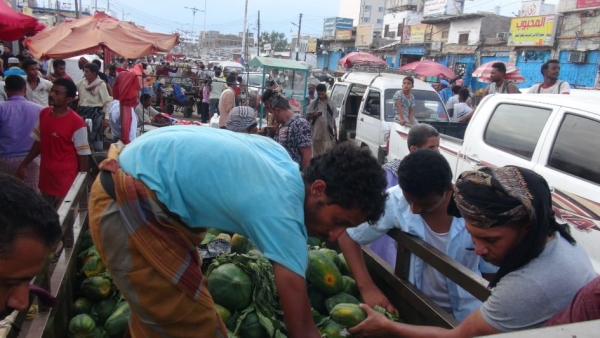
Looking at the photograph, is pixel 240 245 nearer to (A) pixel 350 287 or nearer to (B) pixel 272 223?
(A) pixel 350 287

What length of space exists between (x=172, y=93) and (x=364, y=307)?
16508 mm

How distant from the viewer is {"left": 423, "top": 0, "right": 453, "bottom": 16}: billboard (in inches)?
1465

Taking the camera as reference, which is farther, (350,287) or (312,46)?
(312,46)

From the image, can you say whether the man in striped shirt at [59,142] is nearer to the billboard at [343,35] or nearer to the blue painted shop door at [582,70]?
the blue painted shop door at [582,70]

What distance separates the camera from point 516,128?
5480 millimetres

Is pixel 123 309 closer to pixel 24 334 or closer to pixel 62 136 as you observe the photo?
pixel 24 334

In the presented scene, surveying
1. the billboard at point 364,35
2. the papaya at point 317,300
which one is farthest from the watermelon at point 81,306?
the billboard at point 364,35

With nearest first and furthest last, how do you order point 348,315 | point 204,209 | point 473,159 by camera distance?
point 204,209 → point 348,315 → point 473,159

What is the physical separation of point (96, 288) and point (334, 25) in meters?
57.8

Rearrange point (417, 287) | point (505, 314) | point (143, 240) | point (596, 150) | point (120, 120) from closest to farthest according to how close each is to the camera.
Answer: point (505, 314), point (143, 240), point (417, 287), point (596, 150), point (120, 120)

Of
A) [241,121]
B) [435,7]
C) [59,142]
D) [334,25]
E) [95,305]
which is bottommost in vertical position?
[95,305]

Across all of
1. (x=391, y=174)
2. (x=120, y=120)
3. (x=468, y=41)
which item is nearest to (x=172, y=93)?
(x=120, y=120)

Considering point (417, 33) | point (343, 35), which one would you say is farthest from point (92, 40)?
point (343, 35)

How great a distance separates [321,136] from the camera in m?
9.47
